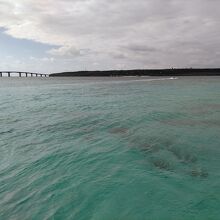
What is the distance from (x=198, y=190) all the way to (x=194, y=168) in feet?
5.09

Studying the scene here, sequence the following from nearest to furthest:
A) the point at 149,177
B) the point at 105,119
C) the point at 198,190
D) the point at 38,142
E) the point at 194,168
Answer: the point at 198,190
the point at 149,177
the point at 194,168
the point at 38,142
the point at 105,119

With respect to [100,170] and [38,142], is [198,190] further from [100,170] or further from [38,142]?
[38,142]

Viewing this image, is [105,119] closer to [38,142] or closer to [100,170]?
[38,142]

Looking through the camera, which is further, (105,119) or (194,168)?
(105,119)

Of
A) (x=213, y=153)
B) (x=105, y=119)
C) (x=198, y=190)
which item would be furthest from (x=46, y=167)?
(x=105, y=119)

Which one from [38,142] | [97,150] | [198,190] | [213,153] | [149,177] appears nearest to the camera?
[198,190]

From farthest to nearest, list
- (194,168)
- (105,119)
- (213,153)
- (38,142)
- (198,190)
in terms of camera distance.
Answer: (105,119), (38,142), (213,153), (194,168), (198,190)

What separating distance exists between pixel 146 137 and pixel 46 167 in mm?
5309

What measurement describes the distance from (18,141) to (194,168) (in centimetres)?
801

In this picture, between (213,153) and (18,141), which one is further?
(18,141)

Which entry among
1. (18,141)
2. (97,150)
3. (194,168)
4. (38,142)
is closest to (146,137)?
(97,150)

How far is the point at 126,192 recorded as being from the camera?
7.29m

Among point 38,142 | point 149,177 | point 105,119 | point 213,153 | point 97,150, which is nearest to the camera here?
point 149,177

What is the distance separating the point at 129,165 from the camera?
363 inches
